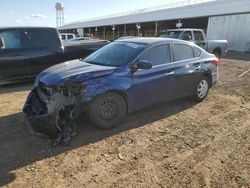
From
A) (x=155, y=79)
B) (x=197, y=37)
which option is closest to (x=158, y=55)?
(x=155, y=79)

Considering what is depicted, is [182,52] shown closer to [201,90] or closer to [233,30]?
[201,90]

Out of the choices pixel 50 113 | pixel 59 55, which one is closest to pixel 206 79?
pixel 50 113

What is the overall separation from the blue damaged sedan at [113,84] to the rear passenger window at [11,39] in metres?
3.60

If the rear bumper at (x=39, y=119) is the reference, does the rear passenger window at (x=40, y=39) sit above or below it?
above

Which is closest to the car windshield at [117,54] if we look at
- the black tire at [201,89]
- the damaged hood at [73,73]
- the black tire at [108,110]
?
the damaged hood at [73,73]

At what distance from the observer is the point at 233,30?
80.8 ft

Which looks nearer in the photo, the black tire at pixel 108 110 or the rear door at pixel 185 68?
the black tire at pixel 108 110

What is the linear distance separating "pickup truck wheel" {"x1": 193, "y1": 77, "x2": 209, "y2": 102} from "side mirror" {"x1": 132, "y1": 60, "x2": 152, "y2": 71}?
78.8 inches

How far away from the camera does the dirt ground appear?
3.37 meters

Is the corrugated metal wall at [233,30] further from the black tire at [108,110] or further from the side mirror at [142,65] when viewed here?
the black tire at [108,110]

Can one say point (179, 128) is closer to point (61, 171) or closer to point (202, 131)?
A: point (202, 131)

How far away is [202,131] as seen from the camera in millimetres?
4895

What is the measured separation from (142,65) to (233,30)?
22.9m

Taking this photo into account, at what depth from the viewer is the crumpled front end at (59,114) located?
164 inches
